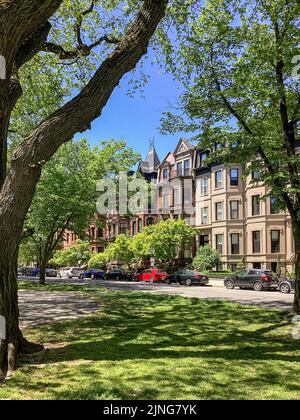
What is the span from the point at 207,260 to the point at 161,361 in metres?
37.1

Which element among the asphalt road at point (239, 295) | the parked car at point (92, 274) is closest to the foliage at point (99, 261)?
the parked car at point (92, 274)

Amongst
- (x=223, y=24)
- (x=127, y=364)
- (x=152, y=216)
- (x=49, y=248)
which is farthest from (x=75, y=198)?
(x=152, y=216)

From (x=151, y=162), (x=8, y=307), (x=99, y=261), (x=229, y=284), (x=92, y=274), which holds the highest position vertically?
(x=151, y=162)

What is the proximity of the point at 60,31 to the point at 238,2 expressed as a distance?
5830mm

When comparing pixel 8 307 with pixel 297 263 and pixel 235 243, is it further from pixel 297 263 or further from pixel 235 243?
pixel 235 243

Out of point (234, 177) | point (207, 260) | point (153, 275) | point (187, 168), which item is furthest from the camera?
point (187, 168)

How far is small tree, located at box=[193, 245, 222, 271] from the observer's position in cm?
4353

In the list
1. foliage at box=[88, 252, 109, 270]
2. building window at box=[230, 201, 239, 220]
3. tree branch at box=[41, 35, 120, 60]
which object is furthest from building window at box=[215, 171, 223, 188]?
tree branch at box=[41, 35, 120, 60]

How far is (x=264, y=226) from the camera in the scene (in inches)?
1609

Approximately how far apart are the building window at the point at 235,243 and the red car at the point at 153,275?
849 cm

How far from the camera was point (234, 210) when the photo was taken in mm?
45250

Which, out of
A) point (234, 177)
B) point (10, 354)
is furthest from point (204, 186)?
point (10, 354)
